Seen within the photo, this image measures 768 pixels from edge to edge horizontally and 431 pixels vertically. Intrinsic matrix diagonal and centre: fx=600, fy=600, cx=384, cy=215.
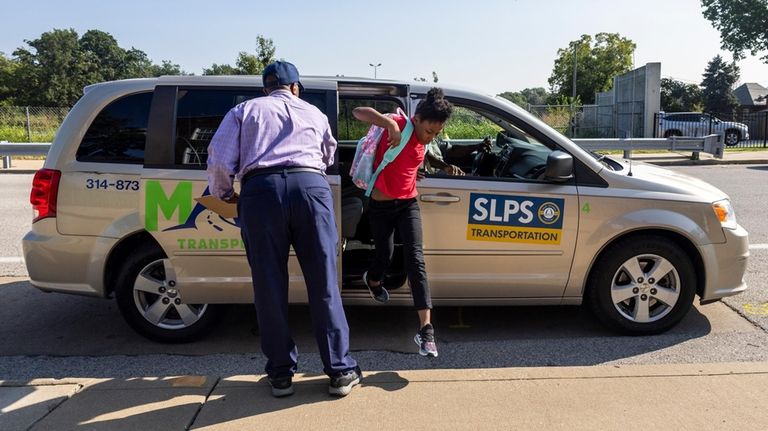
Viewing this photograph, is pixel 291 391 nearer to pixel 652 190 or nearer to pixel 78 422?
pixel 78 422

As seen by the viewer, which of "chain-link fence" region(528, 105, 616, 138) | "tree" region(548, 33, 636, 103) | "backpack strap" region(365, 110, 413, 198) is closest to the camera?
"backpack strap" region(365, 110, 413, 198)

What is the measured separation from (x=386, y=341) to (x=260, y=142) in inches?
73.1

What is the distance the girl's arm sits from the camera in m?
3.69

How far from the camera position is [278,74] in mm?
3266

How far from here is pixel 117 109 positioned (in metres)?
4.15

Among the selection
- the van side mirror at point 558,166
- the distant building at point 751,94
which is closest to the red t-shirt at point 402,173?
the van side mirror at point 558,166

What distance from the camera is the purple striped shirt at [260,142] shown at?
3094 mm

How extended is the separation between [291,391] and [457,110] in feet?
7.76

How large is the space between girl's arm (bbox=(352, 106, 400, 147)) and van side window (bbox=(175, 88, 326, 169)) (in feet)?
1.78

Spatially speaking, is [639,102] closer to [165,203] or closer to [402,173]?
[402,173]

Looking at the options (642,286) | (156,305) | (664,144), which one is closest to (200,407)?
Result: (156,305)

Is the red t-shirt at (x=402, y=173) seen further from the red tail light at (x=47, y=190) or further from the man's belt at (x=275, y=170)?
the red tail light at (x=47, y=190)

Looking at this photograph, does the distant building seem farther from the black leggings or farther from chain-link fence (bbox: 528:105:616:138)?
the black leggings

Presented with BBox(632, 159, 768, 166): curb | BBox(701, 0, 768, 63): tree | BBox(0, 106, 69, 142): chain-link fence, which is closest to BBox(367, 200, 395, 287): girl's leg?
BBox(632, 159, 768, 166): curb
